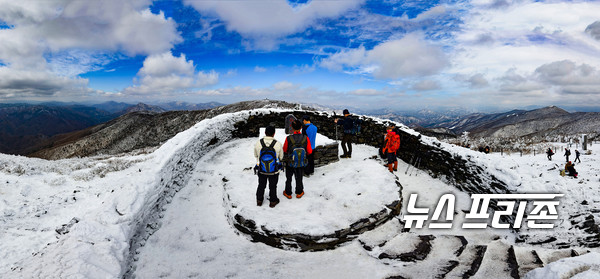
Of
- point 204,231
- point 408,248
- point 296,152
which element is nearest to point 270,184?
point 296,152

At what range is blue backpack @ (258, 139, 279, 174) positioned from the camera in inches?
226

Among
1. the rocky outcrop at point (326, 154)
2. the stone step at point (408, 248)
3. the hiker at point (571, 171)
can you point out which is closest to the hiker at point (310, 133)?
the rocky outcrop at point (326, 154)

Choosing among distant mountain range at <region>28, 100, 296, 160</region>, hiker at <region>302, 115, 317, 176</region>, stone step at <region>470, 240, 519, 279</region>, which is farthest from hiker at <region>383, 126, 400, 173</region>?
distant mountain range at <region>28, 100, 296, 160</region>

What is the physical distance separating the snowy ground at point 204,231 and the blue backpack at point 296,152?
1.12 m

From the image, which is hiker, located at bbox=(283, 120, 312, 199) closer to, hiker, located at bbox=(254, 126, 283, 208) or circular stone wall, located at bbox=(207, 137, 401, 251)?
hiker, located at bbox=(254, 126, 283, 208)

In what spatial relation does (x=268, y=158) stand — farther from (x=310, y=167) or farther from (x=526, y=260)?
(x=526, y=260)

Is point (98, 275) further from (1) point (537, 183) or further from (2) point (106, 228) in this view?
(1) point (537, 183)

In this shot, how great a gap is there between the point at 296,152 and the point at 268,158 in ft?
2.68

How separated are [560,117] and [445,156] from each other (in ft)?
590

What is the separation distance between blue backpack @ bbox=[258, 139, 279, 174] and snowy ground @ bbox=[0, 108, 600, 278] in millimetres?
1127

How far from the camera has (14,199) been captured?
5.90 metres

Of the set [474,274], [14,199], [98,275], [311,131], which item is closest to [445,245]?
[474,274]

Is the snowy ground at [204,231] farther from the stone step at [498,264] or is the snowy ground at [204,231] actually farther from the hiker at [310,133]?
the hiker at [310,133]

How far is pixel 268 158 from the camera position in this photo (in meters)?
5.73
